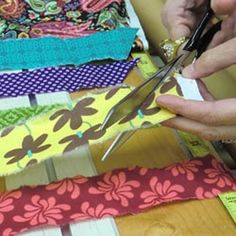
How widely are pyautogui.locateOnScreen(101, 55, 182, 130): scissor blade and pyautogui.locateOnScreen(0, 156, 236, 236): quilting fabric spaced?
79 millimetres

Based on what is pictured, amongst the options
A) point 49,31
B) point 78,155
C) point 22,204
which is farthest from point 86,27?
point 22,204

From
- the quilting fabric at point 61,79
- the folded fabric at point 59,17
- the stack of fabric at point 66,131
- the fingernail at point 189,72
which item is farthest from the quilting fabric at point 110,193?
the folded fabric at point 59,17

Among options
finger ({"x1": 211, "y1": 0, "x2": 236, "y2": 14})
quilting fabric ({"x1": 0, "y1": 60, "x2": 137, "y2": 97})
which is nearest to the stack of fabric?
quilting fabric ({"x1": 0, "y1": 60, "x2": 137, "y2": 97})

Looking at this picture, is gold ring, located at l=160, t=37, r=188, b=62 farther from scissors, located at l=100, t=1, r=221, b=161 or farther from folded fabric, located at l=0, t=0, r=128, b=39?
folded fabric, located at l=0, t=0, r=128, b=39

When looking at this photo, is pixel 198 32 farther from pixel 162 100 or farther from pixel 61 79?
pixel 61 79

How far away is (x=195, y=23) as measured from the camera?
865 millimetres

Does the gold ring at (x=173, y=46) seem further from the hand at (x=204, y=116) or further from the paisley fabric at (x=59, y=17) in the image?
the paisley fabric at (x=59, y=17)

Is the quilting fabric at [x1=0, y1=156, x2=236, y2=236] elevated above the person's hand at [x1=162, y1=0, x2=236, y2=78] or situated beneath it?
situated beneath

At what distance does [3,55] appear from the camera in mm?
985

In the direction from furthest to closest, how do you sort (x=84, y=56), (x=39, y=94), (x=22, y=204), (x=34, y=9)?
(x=34, y=9) → (x=84, y=56) → (x=39, y=94) → (x=22, y=204)

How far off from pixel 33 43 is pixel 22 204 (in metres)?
0.42

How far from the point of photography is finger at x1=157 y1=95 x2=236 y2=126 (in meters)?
0.67

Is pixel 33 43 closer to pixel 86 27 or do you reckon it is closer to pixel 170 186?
pixel 86 27

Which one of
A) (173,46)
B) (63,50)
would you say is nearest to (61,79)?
(63,50)
